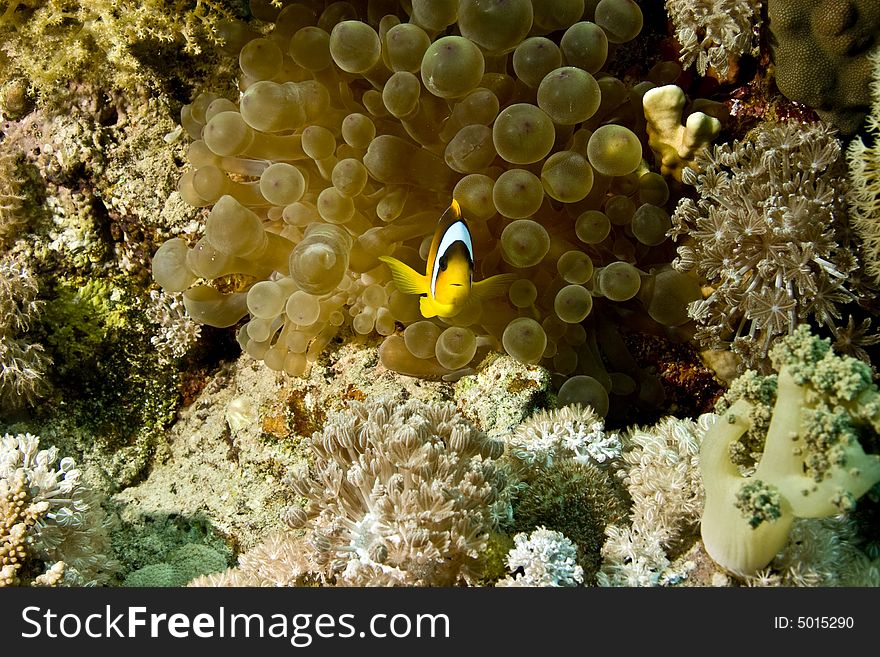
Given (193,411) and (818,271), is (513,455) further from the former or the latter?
(193,411)

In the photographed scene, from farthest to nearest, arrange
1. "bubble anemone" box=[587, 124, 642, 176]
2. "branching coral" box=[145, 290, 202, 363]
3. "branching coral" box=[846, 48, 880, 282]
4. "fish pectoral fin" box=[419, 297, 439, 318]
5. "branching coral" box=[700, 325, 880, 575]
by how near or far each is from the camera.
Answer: "branching coral" box=[145, 290, 202, 363], "bubble anemone" box=[587, 124, 642, 176], "fish pectoral fin" box=[419, 297, 439, 318], "branching coral" box=[846, 48, 880, 282], "branching coral" box=[700, 325, 880, 575]

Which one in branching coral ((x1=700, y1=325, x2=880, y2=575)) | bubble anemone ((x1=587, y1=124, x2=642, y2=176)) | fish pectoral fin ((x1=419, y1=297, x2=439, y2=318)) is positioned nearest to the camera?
branching coral ((x1=700, y1=325, x2=880, y2=575))

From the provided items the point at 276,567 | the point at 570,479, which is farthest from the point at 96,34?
the point at 570,479

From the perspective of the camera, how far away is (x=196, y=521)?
310cm

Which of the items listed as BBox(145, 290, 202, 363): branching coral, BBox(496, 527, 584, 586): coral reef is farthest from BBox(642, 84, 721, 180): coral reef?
BBox(145, 290, 202, 363): branching coral

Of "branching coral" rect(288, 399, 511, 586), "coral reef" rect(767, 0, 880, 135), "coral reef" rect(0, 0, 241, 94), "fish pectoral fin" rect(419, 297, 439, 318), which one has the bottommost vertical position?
"branching coral" rect(288, 399, 511, 586)

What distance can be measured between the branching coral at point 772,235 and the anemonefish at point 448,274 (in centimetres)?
79

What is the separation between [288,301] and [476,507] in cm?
126

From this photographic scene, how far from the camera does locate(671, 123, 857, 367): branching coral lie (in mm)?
2248

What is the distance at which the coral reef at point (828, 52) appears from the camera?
2.21 meters

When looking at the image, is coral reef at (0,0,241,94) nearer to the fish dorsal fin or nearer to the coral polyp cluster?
the coral polyp cluster

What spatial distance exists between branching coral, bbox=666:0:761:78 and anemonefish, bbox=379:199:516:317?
1097 millimetres

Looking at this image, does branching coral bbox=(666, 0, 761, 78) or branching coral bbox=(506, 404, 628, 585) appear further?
branching coral bbox=(666, 0, 761, 78)

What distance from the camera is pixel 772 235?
7.50ft
